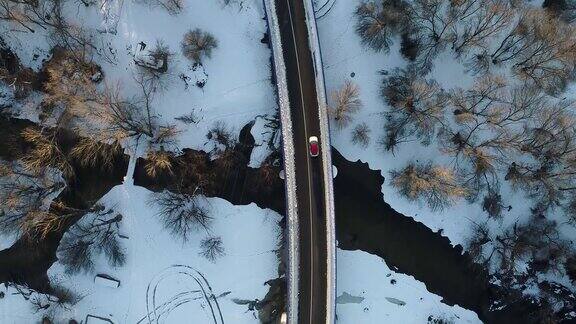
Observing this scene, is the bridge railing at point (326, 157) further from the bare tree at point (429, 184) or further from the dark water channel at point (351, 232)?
the bare tree at point (429, 184)

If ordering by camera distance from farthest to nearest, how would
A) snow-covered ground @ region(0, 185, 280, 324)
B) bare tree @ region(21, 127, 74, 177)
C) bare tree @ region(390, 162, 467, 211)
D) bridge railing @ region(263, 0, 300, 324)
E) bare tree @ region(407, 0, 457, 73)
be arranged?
snow-covered ground @ region(0, 185, 280, 324) → bare tree @ region(407, 0, 457, 73) → bare tree @ region(21, 127, 74, 177) → bare tree @ region(390, 162, 467, 211) → bridge railing @ region(263, 0, 300, 324)


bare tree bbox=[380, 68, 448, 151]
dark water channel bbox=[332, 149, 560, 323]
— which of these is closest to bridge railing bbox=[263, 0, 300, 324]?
dark water channel bbox=[332, 149, 560, 323]

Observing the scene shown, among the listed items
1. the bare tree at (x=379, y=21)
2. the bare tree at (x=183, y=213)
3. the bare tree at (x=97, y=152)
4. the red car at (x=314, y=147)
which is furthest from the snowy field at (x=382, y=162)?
the bare tree at (x=97, y=152)

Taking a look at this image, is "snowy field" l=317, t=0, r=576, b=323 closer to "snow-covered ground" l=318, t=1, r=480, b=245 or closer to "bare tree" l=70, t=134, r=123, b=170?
"snow-covered ground" l=318, t=1, r=480, b=245

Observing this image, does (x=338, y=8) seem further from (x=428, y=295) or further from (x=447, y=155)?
(x=428, y=295)

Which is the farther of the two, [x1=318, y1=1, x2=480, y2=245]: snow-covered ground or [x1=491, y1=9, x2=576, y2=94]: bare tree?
[x1=318, y1=1, x2=480, y2=245]: snow-covered ground

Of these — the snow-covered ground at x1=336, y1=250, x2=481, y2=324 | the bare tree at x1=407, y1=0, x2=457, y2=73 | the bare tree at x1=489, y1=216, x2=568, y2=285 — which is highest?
the bare tree at x1=407, y1=0, x2=457, y2=73

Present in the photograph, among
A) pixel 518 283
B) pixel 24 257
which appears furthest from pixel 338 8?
pixel 24 257
